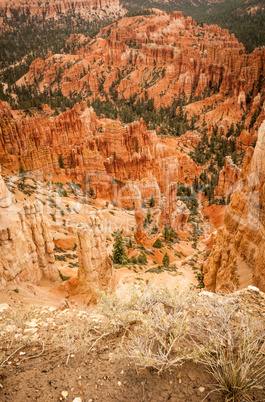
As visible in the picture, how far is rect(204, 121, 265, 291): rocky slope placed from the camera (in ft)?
24.0

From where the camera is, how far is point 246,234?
7973mm

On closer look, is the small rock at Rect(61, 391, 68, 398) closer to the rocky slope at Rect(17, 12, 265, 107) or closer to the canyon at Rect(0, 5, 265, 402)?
the canyon at Rect(0, 5, 265, 402)

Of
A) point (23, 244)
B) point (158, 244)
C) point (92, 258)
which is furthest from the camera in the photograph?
point (158, 244)

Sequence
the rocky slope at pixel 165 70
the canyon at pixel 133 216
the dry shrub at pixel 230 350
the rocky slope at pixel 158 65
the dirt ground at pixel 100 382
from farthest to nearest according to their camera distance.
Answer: the rocky slope at pixel 158 65, the rocky slope at pixel 165 70, the canyon at pixel 133 216, the dirt ground at pixel 100 382, the dry shrub at pixel 230 350

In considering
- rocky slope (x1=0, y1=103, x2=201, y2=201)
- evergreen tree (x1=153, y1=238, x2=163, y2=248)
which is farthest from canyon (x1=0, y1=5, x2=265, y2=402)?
evergreen tree (x1=153, y1=238, x2=163, y2=248)

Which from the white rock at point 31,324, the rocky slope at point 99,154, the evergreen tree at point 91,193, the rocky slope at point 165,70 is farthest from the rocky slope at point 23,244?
the rocky slope at point 165,70

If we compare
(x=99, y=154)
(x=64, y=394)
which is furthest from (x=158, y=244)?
(x=64, y=394)

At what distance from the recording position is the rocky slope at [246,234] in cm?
732

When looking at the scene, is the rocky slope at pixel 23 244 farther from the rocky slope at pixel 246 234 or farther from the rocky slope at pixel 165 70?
the rocky slope at pixel 165 70

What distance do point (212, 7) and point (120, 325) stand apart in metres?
193

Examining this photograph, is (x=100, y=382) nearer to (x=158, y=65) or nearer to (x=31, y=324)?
(x=31, y=324)

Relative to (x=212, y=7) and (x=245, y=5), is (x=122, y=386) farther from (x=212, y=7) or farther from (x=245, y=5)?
(x=212, y=7)

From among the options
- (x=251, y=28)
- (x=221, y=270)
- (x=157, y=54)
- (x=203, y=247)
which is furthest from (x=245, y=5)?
(x=221, y=270)

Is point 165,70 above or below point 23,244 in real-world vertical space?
above
